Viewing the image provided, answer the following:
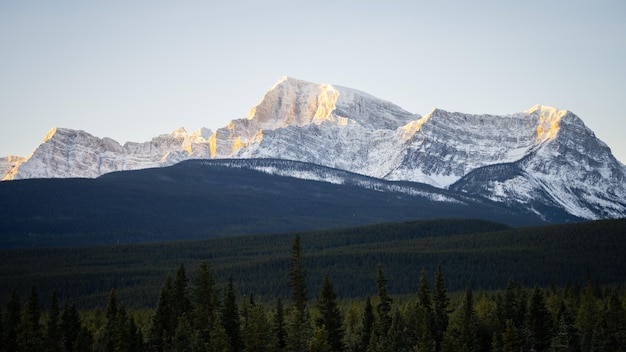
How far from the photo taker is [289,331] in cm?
11931

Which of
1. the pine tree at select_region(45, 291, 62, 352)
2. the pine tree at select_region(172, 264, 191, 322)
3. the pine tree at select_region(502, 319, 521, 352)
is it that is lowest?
the pine tree at select_region(45, 291, 62, 352)

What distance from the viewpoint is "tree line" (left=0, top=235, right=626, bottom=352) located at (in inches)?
4636

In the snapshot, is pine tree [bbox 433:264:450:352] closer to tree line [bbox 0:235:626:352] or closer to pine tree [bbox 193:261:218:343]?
tree line [bbox 0:235:626:352]

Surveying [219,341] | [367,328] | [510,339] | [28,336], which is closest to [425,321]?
[367,328]

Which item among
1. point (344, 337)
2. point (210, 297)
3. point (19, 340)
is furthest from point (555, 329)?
point (19, 340)

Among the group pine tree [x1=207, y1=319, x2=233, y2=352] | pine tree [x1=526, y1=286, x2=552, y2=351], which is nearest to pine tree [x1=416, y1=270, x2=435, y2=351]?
pine tree [x1=526, y1=286, x2=552, y2=351]

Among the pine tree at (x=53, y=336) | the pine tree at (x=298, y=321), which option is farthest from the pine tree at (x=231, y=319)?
the pine tree at (x=53, y=336)

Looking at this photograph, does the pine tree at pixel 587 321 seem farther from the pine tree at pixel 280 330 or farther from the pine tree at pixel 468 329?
the pine tree at pixel 280 330

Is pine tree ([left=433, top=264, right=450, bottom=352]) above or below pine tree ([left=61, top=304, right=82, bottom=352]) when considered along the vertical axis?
above

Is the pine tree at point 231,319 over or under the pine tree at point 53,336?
over

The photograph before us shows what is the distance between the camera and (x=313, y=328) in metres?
124

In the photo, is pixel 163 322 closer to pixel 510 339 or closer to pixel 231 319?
pixel 231 319

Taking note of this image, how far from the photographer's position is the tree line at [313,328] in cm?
11775

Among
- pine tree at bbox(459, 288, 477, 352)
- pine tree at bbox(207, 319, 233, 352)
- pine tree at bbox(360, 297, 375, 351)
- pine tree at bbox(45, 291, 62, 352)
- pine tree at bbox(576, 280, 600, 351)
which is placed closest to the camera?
pine tree at bbox(207, 319, 233, 352)
